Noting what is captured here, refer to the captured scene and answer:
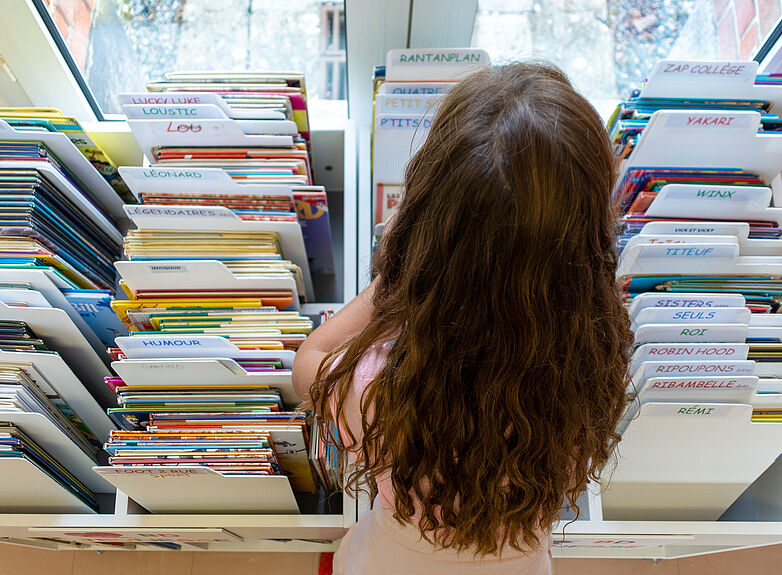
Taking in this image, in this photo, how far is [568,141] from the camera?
1.83 feet

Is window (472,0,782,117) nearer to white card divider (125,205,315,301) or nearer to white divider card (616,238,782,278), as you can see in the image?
white divider card (616,238,782,278)

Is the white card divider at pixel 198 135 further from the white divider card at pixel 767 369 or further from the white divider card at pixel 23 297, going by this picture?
the white divider card at pixel 767 369

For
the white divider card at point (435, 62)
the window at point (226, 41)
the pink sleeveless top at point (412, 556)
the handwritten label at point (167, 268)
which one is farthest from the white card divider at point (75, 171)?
the pink sleeveless top at point (412, 556)

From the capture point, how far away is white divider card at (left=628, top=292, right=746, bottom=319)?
897mm

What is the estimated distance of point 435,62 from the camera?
3.37 ft

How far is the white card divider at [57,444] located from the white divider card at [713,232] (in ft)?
3.25

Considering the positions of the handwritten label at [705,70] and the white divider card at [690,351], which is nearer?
the white divider card at [690,351]

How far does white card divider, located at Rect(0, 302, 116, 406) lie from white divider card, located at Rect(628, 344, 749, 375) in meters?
0.92

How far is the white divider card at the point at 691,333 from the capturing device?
2.92ft

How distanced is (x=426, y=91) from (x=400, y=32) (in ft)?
0.88

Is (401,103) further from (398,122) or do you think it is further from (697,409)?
(697,409)

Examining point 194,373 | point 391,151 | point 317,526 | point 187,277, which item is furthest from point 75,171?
point 317,526

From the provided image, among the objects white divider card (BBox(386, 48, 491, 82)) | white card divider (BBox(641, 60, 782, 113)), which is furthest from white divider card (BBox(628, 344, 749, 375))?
white divider card (BBox(386, 48, 491, 82))

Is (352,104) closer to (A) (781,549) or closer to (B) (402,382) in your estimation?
(B) (402,382)
